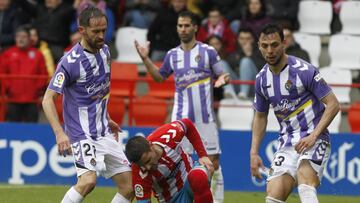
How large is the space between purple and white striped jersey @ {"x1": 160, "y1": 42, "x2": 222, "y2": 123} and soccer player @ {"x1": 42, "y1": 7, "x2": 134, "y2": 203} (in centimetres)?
271

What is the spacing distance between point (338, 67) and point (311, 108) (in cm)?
790

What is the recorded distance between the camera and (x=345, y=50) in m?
17.3

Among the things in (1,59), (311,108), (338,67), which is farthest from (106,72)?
(338,67)

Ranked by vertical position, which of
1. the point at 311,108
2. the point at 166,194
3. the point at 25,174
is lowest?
the point at 25,174

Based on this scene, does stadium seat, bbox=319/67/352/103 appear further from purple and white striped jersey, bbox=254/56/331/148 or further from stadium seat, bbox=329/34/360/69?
purple and white striped jersey, bbox=254/56/331/148

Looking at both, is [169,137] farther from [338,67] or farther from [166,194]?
[338,67]

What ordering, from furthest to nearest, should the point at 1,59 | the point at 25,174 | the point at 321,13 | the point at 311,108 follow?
the point at 321,13, the point at 1,59, the point at 25,174, the point at 311,108

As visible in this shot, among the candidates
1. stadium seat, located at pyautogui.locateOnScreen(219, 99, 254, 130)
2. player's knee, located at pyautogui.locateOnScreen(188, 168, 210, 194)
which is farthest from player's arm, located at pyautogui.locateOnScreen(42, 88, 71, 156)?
stadium seat, located at pyautogui.locateOnScreen(219, 99, 254, 130)

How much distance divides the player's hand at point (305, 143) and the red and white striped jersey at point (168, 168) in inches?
35.9

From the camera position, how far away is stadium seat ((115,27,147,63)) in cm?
1792

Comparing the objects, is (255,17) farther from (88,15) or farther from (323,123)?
(323,123)

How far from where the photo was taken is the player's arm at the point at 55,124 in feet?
30.4

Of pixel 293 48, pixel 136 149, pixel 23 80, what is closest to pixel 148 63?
pixel 136 149

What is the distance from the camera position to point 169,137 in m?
9.55
